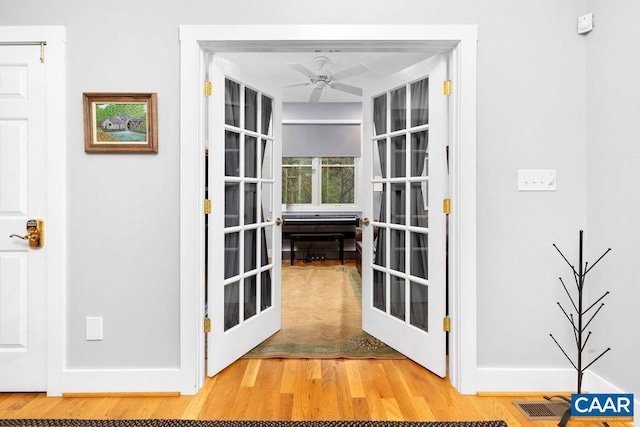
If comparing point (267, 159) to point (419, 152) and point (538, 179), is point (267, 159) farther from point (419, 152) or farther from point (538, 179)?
point (538, 179)

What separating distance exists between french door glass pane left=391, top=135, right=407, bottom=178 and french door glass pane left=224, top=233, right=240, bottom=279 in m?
1.13

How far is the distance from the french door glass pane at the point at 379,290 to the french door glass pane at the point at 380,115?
1.01 meters

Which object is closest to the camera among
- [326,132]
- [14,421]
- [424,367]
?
[14,421]

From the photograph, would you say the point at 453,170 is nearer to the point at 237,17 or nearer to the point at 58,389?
the point at 237,17

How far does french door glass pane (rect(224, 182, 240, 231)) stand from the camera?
7.95ft

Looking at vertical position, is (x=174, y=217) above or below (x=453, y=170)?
below

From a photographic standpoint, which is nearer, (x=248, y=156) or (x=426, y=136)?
(x=426, y=136)

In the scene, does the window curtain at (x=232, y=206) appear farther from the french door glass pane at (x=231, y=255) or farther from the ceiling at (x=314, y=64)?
the ceiling at (x=314, y=64)

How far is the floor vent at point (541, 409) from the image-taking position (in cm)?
191

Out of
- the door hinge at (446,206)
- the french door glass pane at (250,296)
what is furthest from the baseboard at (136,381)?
the door hinge at (446,206)

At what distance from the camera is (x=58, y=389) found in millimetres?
2105

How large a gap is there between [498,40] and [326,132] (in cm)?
464

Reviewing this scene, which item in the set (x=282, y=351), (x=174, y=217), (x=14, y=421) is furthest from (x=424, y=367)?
(x=14, y=421)

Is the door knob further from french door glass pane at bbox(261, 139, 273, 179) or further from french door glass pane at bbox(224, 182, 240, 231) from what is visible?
french door glass pane at bbox(261, 139, 273, 179)
